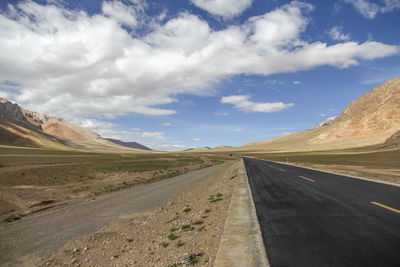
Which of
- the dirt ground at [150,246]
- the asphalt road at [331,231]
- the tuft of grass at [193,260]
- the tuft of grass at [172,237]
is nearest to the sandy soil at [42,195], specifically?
the dirt ground at [150,246]

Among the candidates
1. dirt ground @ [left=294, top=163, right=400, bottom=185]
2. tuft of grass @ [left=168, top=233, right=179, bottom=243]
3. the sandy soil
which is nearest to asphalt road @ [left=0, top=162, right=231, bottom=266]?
the sandy soil

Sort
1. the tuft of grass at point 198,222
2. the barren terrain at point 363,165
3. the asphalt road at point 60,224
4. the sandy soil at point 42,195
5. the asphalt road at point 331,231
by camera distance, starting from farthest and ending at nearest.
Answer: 1. the barren terrain at point 363,165
2. the sandy soil at point 42,195
3. the asphalt road at point 60,224
4. the tuft of grass at point 198,222
5. the asphalt road at point 331,231

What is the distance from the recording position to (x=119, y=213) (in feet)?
52.5

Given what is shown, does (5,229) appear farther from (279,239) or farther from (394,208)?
(394,208)

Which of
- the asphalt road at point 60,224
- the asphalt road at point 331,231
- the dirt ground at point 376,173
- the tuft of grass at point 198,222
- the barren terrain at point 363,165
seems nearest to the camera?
the asphalt road at point 331,231

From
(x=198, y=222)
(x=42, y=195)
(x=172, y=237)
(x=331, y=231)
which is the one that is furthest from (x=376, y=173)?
(x=42, y=195)

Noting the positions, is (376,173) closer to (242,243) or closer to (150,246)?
(242,243)

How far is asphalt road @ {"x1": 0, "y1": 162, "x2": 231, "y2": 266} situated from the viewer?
1072 cm

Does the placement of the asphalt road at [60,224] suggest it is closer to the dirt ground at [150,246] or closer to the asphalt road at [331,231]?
the dirt ground at [150,246]

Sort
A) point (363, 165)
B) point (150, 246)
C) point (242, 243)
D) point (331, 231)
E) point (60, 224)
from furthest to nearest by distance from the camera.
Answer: point (363, 165), point (60, 224), point (150, 246), point (331, 231), point (242, 243)

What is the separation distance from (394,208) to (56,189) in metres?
28.0

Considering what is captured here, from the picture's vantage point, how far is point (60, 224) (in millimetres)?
13953

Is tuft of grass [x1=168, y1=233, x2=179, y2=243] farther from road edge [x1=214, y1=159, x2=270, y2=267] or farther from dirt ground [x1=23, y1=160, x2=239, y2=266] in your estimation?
road edge [x1=214, y1=159, x2=270, y2=267]

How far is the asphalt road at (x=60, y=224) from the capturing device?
1072 cm
